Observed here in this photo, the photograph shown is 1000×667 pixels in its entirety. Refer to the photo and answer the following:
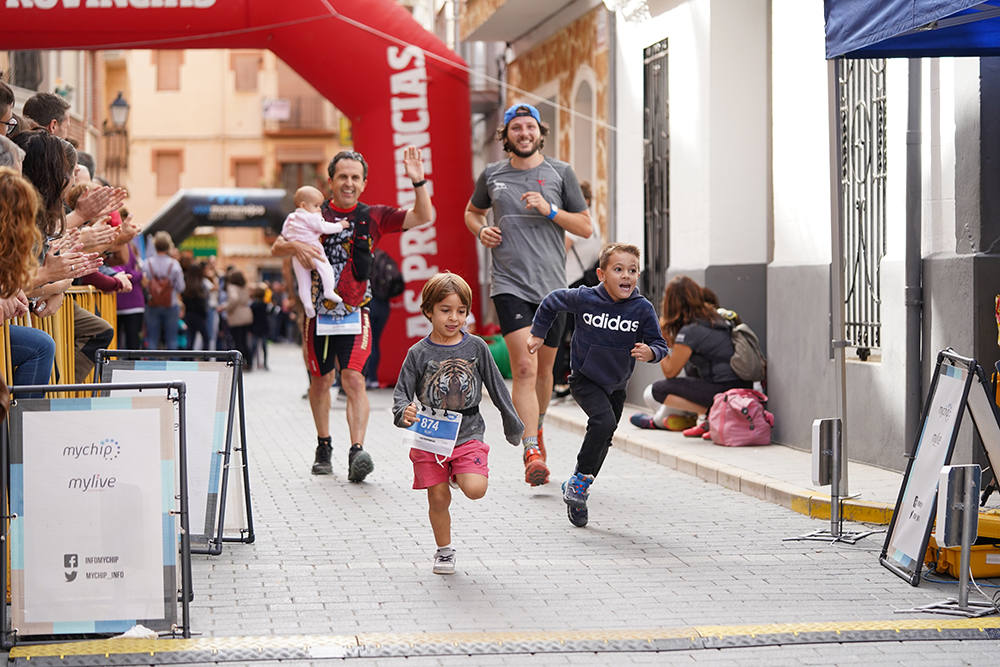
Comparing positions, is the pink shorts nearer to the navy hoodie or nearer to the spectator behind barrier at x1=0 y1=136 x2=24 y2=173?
the navy hoodie

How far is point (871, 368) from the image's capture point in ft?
33.3

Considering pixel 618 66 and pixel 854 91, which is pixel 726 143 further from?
pixel 618 66

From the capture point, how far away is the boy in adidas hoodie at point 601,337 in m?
7.91

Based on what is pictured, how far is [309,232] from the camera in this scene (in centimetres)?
992

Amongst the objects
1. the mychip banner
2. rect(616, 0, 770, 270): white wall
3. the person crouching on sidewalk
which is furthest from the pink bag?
the mychip banner

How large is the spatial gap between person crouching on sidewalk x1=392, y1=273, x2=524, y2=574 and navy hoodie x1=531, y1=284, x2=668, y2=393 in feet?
4.11

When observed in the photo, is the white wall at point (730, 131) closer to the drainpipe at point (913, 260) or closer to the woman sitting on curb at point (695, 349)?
the woman sitting on curb at point (695, 349)

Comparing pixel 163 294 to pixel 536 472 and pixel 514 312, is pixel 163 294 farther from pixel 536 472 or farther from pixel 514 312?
pixel 536 472

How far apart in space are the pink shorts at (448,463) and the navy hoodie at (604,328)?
4.63 feet

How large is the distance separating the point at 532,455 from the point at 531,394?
3.65ft

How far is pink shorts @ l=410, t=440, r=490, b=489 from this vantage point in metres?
6.75

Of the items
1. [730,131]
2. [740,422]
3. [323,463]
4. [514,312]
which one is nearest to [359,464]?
[323,463]

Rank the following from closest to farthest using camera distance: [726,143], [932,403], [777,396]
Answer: [932,403]
[777,396]
[726,143]

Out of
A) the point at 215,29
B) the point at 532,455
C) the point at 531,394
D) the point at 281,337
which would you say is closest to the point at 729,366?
the point at 531,394
